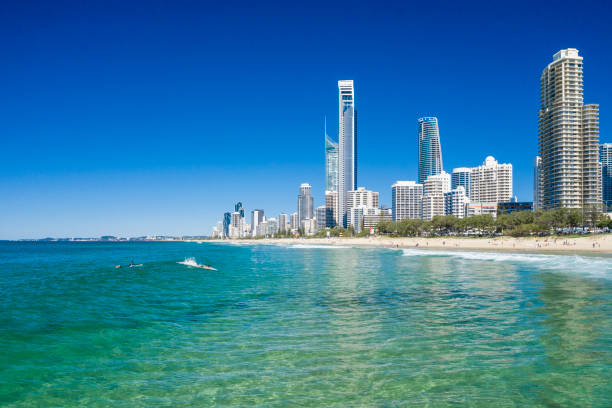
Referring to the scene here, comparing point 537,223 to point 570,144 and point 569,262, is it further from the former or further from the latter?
point 569,262

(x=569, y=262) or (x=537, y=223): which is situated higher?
(x=537, y=223)

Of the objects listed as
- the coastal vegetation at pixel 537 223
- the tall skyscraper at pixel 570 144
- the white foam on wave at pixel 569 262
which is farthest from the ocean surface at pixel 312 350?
the tall skyscraper at pixel 570 144

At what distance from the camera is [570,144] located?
161625 millimetres

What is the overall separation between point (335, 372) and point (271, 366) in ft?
6.69

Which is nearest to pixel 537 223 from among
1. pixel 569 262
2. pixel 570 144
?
pixel 570 144

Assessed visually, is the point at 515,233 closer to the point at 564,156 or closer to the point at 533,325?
the point at 564,156

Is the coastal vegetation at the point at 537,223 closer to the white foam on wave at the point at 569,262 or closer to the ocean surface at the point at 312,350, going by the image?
the white foam on wave at the point at 569,262

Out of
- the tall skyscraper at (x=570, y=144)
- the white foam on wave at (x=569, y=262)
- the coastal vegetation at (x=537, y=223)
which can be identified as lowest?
the white foam on wave at (x=569, y=262)

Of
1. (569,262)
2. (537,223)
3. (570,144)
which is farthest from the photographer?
(570,144)

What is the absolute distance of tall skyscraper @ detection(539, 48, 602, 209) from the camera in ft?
525

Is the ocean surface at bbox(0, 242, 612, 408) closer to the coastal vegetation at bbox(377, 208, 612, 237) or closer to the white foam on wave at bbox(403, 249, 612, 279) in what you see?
the white foam on wave at bbox(403, 249, 612, 279)

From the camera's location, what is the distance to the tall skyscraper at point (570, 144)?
15988 cm

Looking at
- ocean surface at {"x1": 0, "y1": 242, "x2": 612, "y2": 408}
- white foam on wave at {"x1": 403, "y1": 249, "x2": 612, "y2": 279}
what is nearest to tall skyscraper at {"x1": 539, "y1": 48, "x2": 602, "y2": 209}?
white foam on wave at {"x1": 403, "y1": 249, "x2": 612, "y2": 279}

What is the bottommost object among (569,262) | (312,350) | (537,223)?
(569,262)
